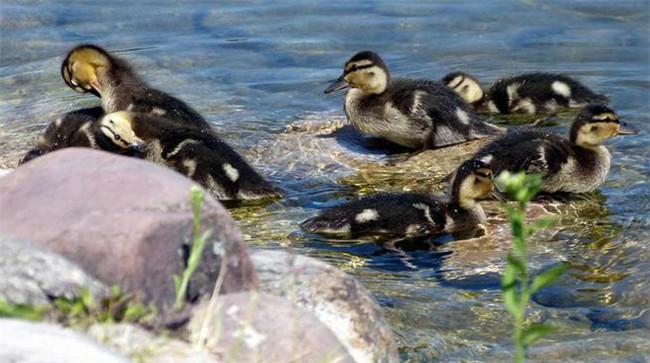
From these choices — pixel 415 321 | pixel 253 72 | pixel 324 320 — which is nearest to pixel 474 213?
pixel 415 321

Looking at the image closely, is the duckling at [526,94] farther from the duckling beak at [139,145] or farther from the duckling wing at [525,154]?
the duckling beak at [139,145]

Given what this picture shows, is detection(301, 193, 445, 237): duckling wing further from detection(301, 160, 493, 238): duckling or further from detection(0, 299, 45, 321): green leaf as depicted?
detection(0, 299, 45, 321): green leaf

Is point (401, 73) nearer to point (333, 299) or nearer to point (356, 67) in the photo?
point (356, 67)

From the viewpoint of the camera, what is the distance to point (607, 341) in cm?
484

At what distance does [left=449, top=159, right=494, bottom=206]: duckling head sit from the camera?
6168 millimetres

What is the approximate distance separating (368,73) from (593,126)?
1374 millimetres

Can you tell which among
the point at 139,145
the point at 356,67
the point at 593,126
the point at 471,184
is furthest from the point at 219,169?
the point at 593,126

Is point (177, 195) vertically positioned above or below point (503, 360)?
above

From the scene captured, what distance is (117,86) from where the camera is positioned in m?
7.69

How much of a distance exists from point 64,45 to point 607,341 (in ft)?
19.6

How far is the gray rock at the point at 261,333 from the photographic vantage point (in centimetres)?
356

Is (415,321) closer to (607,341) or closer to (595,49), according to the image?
(607,341)

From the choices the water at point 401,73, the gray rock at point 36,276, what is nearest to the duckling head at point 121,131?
the water at point 401,73

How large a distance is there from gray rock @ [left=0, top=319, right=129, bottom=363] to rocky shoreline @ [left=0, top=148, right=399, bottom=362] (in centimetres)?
11
